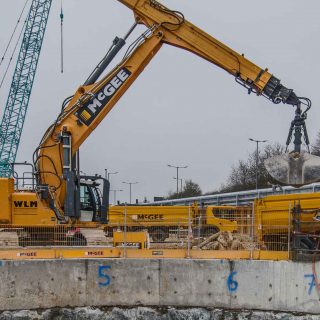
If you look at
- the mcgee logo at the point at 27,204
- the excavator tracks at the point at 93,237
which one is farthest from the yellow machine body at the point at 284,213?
the mcgee logo at the point at 27,204

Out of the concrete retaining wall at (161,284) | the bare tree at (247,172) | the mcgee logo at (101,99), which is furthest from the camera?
the bare tree at (247,172)

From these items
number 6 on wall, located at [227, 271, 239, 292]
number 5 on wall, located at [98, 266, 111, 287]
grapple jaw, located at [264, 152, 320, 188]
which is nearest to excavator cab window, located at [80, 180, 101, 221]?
number 5 on wall, located at [98, 266, 111, 287]

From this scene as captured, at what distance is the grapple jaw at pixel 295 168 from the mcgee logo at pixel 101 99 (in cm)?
471

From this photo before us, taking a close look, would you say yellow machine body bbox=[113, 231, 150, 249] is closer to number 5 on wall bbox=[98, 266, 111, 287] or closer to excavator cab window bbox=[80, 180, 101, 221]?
number 5 on wall bbox=[98, 266, 111, 287]

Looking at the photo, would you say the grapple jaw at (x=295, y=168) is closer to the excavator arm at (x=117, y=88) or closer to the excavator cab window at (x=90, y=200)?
the excavator arm at (x=117, y=88)

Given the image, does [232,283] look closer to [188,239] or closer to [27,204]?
[188,239]

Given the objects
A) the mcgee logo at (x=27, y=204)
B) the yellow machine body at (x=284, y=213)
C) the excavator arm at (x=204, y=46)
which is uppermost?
the excavator arm at (x=204, y=46)

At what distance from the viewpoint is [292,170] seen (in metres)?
15.1

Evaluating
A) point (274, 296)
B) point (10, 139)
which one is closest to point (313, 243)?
point (274, 296)

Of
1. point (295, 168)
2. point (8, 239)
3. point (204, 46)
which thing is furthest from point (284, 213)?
point (8, 239)

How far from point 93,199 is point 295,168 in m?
5.71

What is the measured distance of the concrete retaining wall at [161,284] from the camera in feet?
43.8

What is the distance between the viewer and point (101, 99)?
1659 cm

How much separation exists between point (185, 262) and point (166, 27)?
679 centimetres
